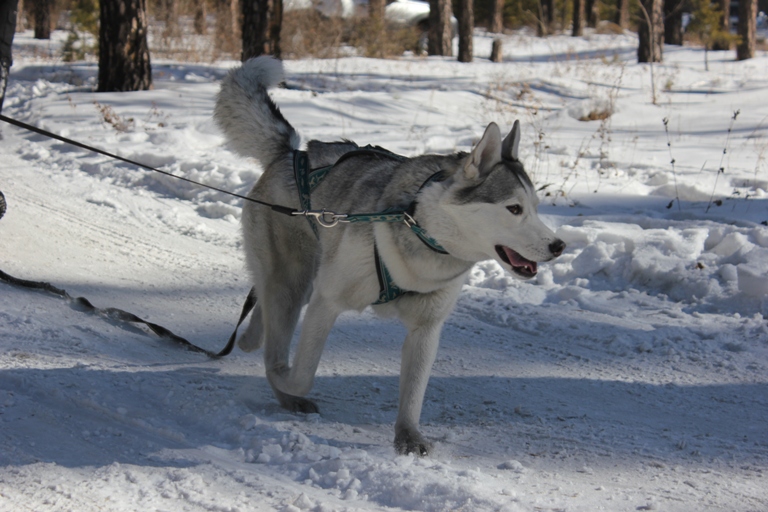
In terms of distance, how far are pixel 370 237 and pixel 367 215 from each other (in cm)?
11

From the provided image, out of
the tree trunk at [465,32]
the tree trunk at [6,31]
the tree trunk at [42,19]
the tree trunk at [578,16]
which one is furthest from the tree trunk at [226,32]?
the tree trunk at [578,16]

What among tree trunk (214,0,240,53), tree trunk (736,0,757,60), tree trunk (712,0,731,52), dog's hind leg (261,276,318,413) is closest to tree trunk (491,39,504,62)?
tree trunk (736,0,757,60)

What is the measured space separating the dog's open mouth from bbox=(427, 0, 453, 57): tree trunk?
20.4 meters

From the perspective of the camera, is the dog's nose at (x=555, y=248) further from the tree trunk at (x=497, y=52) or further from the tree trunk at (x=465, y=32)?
the tree trunk at (x=497, y=52)

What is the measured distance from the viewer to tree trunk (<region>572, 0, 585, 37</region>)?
30.4 metres

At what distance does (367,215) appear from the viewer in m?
3.52

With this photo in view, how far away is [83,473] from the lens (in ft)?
9.54

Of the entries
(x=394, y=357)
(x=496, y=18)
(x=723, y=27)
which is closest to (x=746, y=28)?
(x=723, y=27)

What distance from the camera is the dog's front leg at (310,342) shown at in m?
3.68

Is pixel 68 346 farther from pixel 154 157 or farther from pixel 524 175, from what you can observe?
pixel 154 157

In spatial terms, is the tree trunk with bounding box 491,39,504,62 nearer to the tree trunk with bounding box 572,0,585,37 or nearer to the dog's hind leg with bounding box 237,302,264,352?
the tree trunk with bounding box 572,0,585,37

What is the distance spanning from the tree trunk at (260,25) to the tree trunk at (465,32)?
307 inches

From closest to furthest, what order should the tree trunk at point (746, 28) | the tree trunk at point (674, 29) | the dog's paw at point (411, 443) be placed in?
the dog's paw at point (411, 443)
the tree trunk at point (746, 28)
the tree trunk at point (674, 29)

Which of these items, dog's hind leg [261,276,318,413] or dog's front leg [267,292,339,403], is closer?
dog's front leg [267,292,339,403]
